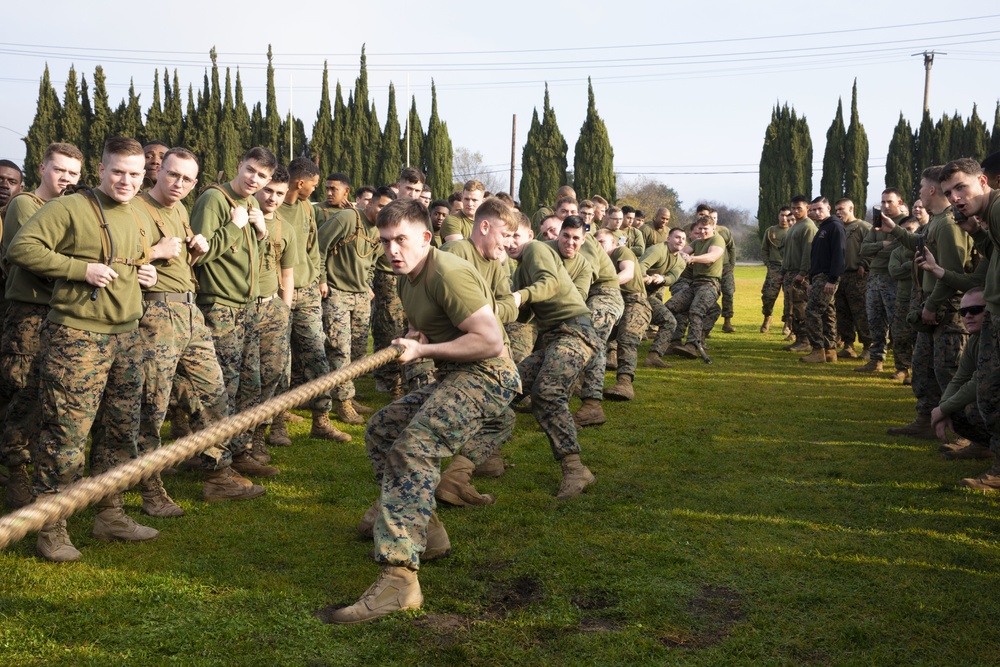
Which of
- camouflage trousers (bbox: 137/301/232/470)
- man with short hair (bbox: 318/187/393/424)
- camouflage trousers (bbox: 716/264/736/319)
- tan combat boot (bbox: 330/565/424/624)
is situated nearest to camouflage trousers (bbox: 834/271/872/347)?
camouflage trousers (bbox: 716/264/736/319)

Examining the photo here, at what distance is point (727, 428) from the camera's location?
29.1 feet

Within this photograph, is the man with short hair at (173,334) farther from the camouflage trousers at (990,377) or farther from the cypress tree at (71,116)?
the cypress tree at (71,116)

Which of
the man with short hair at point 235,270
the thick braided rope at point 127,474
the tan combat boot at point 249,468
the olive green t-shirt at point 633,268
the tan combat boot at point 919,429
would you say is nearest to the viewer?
the thick braided rope at point 127,474

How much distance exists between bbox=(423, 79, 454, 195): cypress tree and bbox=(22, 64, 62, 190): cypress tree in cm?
1942

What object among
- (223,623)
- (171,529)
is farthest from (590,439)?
(223,623)

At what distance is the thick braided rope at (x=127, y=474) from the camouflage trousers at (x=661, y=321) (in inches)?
362

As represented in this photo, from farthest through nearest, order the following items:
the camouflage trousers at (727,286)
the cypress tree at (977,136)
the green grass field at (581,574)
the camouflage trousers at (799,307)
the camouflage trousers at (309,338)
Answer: the cypress tree at (977,136) < the camouflage trousers at (727,286) < the camouflage trousers at (799,307) < the camouflage trousers at (309,338) < the green grass field at (581,574)

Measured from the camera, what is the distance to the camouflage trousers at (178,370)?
5.50 metres

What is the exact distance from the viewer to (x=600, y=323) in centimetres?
930

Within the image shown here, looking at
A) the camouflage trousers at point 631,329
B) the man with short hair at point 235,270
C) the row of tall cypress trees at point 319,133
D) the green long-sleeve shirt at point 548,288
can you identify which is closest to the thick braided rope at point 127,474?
the man with short hair at point 235,270

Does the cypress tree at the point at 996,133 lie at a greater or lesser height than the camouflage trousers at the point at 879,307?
greater

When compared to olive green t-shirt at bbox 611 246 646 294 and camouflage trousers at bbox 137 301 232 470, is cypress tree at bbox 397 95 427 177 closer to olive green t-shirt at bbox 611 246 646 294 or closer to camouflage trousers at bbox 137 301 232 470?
olive green t-shirt at bbox 611 246 646 294

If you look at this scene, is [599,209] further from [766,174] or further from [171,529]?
[766,174]

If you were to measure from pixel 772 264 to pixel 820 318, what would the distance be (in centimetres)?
499
